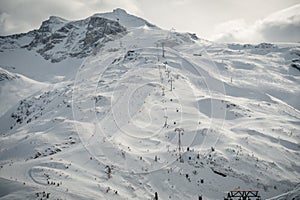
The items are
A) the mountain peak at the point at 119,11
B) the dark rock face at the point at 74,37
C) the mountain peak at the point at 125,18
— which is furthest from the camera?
the mountain peak at the point at 119,11

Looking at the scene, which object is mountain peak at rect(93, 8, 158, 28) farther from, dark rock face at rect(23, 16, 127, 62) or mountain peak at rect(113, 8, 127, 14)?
dark rock face at rect(23, 16, 127, 62)

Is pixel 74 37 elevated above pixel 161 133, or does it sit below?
above

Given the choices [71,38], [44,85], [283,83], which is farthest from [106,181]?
[71,38]

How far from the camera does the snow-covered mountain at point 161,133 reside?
22391 millimetres

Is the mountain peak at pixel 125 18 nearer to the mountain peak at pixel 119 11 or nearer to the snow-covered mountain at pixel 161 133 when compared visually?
the mountain peak at pixel 119 11

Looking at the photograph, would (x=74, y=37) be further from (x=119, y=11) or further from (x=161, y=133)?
(x=161, y=133)

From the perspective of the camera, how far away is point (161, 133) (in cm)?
3275

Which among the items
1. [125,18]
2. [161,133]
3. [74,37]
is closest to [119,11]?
[125,18]

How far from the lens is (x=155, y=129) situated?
33.9m

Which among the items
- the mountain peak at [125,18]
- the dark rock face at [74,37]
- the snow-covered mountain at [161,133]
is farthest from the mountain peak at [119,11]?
the snow-covered mountain at [161,133]

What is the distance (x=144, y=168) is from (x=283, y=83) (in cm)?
5011

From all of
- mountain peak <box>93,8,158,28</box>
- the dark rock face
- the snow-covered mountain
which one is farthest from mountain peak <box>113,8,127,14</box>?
the snow-covered mountain

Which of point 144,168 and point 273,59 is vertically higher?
point 273,59

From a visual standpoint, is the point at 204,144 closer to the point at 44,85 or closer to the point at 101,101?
the point at 101,101
